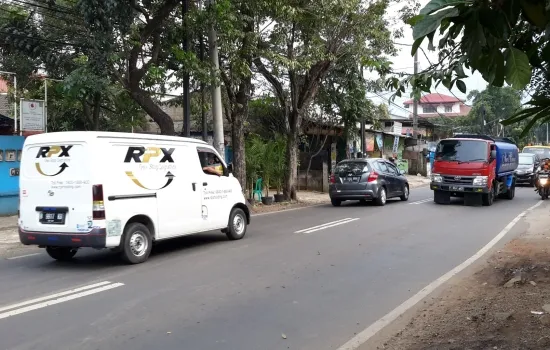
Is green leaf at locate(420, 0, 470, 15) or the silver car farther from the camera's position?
the silver car

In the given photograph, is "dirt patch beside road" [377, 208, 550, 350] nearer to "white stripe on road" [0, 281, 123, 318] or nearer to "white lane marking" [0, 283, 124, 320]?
"white lane marking" [0, 283, 124, 320]

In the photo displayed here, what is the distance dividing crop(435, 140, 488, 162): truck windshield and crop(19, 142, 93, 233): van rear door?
44.4 ft

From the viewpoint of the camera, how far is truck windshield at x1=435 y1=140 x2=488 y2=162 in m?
17.8

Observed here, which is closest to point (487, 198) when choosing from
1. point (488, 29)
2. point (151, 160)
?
point (151, 160)

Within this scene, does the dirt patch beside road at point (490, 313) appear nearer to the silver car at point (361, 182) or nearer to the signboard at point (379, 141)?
the silver car at point (361, 182)

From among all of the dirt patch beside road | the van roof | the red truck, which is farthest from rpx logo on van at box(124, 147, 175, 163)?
the red truck

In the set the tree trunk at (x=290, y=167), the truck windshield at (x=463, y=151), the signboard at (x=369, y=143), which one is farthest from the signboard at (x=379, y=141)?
the truck windshield at (x=463, y=151)

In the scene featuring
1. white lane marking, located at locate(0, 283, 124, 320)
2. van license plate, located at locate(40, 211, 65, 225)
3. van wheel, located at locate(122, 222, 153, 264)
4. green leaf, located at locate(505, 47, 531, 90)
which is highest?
green leaf, located at locate(505, 47, 531, 90)

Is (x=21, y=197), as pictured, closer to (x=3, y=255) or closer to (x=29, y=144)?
(x=29, y=144)

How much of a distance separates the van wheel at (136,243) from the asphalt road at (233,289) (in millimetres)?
182

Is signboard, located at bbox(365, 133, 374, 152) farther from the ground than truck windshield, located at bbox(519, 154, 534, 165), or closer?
farther from the ground

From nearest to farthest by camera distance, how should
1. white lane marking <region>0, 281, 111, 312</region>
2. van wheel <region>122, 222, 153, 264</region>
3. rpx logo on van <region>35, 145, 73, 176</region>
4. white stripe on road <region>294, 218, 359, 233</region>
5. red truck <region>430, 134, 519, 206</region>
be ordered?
white lane marking <region>0, 281, 111, 312</region>
rpx logo on van <region>35, 145, 73, 176</region>
van wheel <region>122, 222, 153, 264</region>
white stripe on road <region>294, 218, 359, 233</region>
red truck <region>430, 134, 519, 206</region>

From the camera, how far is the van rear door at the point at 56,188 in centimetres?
798

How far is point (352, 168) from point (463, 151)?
151 inches
